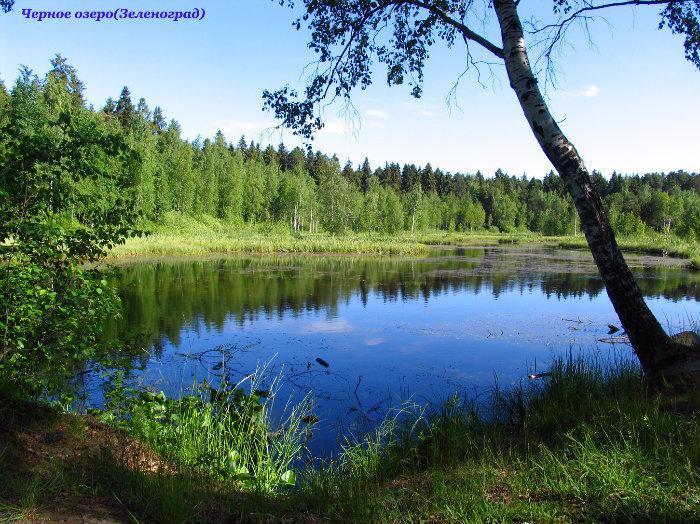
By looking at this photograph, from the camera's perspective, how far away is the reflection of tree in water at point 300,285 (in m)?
14.9

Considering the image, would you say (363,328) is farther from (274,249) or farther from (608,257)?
(274,249)

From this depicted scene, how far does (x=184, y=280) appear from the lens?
22.7 meters

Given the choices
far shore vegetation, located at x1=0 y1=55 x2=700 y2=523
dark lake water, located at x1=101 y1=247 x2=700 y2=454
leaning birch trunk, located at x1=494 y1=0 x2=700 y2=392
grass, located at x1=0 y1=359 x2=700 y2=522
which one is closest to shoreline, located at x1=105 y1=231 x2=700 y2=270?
dark lake water, located at x1=101 y1=247 x2=700 y2=454

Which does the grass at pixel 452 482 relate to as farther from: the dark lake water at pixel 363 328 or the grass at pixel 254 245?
the grass at pixel 254 245

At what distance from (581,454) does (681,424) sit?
2.79ft

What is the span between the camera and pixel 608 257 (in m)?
4.68

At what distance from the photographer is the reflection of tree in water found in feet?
48.8

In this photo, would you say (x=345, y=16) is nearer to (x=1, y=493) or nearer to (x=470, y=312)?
(x=1, y=493)

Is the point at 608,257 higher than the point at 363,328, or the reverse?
the point at 608,257

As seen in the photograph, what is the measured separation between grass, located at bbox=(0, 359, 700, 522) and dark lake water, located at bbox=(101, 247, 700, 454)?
235cm

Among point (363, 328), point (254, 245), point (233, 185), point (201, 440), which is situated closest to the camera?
point (201, 440)

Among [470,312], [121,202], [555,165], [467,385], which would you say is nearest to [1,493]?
[121,202]

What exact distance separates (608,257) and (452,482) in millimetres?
2749

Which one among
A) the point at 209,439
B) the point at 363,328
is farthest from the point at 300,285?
the point at 209,439
